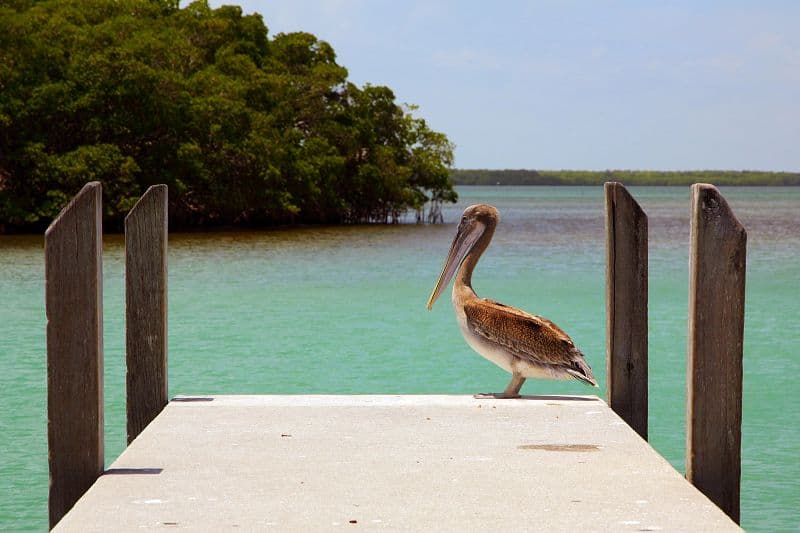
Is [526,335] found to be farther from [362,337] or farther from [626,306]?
[362,337]

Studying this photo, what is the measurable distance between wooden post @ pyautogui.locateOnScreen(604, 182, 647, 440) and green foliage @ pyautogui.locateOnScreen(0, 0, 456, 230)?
3666cm

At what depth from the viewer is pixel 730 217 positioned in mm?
4605

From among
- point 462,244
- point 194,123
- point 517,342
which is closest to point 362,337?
point 462,244

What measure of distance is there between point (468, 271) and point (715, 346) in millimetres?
2795

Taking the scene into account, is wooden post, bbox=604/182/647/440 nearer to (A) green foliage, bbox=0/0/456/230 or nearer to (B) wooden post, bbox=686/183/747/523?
(B) wooden post, bbox=686/183/747/523

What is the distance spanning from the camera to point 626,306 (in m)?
6.13

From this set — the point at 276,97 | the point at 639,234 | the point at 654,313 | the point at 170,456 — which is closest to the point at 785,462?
the point at 639,234

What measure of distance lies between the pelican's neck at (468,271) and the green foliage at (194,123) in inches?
1384

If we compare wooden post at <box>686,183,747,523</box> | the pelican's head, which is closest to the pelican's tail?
the pelican's head

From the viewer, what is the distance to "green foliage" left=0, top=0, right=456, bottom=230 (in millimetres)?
41531

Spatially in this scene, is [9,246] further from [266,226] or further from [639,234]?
[639,234]

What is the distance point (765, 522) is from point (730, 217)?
4.19 meters

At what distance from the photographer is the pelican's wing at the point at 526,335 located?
6.81m

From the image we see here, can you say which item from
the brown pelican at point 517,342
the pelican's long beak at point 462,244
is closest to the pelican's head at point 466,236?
the pelican's long beak at point 462,244
